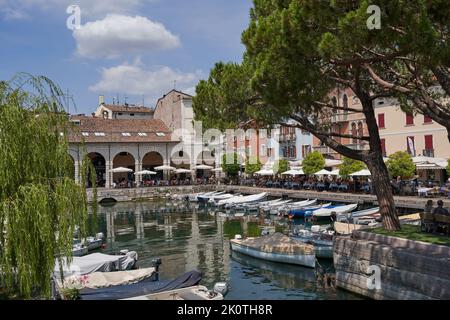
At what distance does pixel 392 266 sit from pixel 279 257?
7.52m

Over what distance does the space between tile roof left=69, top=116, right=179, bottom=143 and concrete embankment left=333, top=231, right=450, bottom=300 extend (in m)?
46.7

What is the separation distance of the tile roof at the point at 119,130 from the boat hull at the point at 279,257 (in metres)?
39.2

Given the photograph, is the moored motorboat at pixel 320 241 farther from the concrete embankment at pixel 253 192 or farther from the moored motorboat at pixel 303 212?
the moored motorboat at pixel 303 212

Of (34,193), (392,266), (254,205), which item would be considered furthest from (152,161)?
(34,193)

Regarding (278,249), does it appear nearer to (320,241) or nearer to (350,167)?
(320,241)

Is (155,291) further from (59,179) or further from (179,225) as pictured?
(179,225)

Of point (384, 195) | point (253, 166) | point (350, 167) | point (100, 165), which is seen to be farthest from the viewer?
point (100, 165)

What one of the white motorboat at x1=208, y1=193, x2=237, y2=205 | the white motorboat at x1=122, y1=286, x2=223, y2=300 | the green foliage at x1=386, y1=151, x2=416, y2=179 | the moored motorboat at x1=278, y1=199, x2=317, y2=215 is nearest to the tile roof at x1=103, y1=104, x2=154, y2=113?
the white motorboat at x1=208, y1=193, x2=237, y2=205

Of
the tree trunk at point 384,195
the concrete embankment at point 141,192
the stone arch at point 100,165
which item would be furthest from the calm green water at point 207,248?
the stone arch at point 100,165

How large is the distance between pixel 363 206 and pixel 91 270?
23646 millimetres

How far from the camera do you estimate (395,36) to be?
10086mm

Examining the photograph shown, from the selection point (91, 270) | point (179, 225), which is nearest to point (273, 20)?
point (91, 270)

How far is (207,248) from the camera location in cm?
2558

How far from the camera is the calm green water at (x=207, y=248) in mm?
17344
